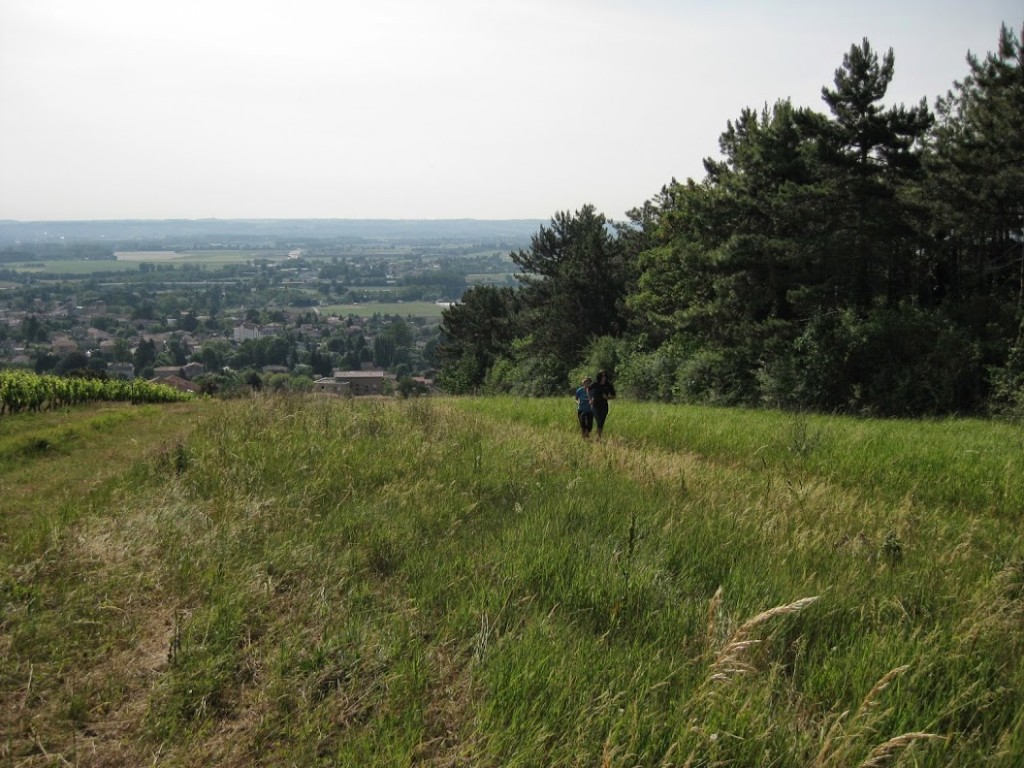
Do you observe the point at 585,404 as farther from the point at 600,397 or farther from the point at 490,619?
the point at 490,619

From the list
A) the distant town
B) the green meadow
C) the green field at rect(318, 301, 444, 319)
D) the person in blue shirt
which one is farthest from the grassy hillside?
the green field at rect(318, 301, 444, 319)

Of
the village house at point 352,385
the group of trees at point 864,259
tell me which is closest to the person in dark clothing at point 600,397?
the village house at point 352,385

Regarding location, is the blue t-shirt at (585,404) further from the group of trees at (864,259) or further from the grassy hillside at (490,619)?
the group of trees at (864,259)

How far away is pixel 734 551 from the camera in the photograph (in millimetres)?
5602

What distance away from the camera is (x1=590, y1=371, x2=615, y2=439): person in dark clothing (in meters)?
13.0

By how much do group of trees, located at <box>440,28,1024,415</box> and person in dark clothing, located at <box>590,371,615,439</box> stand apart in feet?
42.6

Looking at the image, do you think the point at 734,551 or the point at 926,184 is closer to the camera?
the point at 734,551

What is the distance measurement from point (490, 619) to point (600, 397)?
8.99 meters

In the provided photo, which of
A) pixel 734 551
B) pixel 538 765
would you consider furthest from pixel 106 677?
pixel 734 551

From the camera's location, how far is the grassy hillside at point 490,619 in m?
3.34

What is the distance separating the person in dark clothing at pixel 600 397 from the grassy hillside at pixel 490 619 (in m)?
4.55

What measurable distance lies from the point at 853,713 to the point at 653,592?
1384mm

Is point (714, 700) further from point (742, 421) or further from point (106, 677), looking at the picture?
point (742, 421)

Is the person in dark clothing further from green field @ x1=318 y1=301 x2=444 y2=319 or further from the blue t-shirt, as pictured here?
green field @ x1=318 y1=301 x2=444 y2=319
